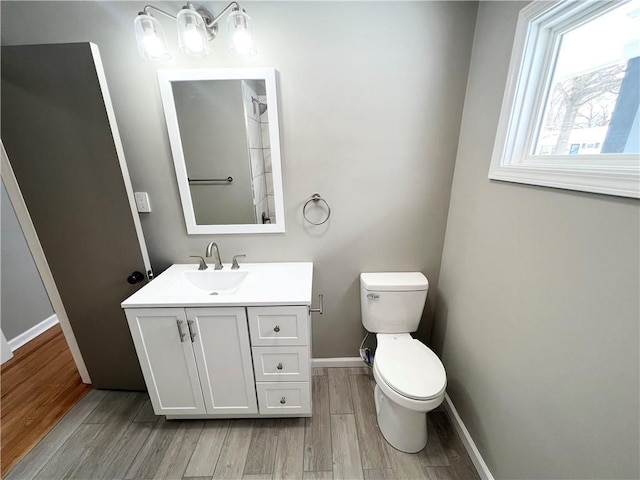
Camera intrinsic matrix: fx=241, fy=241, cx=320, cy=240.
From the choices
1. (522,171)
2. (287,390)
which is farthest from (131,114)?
(522,171)

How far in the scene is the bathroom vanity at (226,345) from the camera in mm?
1184

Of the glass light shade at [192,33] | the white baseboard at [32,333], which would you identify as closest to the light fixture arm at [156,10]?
the glass light shade at [192,33]

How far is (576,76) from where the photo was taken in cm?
88

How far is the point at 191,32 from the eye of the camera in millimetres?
1087

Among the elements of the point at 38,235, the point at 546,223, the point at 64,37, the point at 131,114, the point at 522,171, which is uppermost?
the point at 64,37

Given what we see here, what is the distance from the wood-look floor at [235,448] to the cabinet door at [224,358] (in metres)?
0.19

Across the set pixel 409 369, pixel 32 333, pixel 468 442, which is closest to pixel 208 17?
pixel 409 369

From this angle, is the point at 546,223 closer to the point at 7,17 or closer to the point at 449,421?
the point at 449,421

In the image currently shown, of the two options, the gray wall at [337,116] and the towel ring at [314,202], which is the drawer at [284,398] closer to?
the gray wall at [337,116]

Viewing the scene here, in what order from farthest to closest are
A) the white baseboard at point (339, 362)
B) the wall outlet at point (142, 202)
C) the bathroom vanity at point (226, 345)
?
the white baseboard at point (339, 362) → the wall outlet at point (142, 202) → the bathroom vanity at point (226, 345)

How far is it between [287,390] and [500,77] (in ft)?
6.09

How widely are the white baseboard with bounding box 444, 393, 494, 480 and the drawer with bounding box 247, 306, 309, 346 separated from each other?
1.00m

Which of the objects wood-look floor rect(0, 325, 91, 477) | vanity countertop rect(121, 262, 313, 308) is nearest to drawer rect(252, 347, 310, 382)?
vanity countertop rect(121, 262, 313, 308)

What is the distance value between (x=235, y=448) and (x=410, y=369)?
104 centimetres
